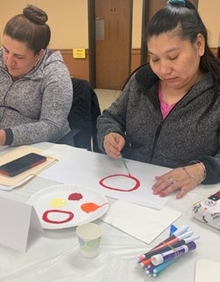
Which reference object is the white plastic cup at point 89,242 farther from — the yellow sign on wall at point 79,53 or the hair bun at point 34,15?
the yellow sign on wall at point 79,53

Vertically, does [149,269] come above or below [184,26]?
below

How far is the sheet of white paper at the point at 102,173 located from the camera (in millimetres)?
944

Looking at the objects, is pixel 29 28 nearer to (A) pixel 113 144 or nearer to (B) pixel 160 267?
(A) pixel 113 144

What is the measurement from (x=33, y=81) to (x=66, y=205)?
81 cm

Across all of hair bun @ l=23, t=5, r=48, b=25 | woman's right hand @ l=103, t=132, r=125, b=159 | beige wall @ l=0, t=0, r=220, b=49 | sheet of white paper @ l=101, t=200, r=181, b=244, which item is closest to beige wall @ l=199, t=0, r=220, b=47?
beige wall @ l=0, t=0, r=220, b=49

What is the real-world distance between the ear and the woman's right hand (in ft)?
1.44

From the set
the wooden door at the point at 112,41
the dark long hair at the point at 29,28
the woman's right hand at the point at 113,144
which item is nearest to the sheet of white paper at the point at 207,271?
the woman's right hand at the point at 113,144

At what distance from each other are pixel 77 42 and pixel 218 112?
3885 millimetres

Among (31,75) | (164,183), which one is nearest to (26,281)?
(164,183)

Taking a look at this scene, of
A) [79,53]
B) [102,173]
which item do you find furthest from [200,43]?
[79,53]

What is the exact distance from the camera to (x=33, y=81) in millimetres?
1498

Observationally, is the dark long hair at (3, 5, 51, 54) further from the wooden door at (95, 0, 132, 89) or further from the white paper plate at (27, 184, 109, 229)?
the wooden door at (95, 0, 132, 89)

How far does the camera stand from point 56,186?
0.97 meters

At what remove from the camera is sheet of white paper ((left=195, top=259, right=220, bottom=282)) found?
0.63m
